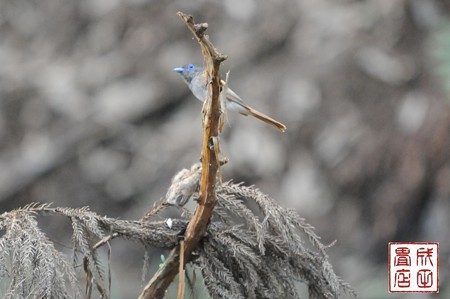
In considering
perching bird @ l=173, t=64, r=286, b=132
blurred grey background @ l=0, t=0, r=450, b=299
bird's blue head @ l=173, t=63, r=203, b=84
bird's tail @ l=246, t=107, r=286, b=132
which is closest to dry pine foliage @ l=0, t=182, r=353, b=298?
bird's tail @ l=246, t=107, r=286, b=132

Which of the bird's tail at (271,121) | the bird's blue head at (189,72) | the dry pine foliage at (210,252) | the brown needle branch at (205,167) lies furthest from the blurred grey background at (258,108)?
the brown needle branch at (205,167)

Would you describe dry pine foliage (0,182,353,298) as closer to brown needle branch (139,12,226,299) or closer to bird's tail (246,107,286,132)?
brown needle branch (139,12,226,299)

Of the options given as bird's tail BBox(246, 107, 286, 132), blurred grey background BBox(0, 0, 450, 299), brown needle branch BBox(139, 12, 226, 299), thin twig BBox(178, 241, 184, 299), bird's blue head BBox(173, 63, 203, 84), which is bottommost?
thin twig BBox(178, 241, 184, 299)

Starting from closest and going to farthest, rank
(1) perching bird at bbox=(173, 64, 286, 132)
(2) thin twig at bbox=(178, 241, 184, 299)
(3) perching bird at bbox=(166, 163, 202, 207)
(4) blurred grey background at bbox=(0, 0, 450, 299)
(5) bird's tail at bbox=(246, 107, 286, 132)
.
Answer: (2) thin twig at bbox=(178, 241, 184, 299) → (3) perching bird at bbox=(166, 163, 202, 207) → (5) bird's tail at bbox=(246, 107, 286, 132) → (1) perching bird at bbox=(173, 64, 286, 132) → (4) blurred grey background at bbox=(0, 0, 450, 299)

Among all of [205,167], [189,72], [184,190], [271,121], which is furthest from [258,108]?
[205,167]

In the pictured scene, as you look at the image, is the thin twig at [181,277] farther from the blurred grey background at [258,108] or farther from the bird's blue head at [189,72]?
the blurred grey background at [258,108]

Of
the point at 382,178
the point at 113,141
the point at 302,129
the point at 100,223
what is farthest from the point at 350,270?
the point at 100,223

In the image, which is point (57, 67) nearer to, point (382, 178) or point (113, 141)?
point (113, 141)

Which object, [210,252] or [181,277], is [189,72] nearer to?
[210,252]
